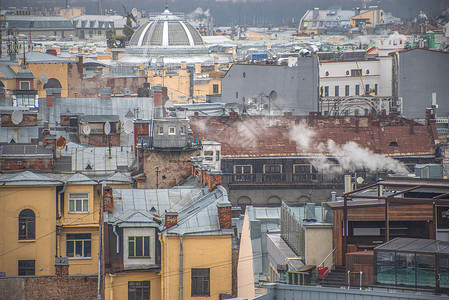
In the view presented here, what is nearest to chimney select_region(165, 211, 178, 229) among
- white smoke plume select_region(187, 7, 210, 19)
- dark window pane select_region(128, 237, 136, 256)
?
→ dark window pane select_region(128, 237, 136, 256)

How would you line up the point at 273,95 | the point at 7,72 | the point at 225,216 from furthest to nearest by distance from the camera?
the point at 7,72 → the point at 273,95 → the point at 225,216

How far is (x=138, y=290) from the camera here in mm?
21453

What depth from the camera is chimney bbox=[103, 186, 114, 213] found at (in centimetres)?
2286

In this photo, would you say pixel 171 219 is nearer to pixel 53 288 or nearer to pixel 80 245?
pixel 53 288

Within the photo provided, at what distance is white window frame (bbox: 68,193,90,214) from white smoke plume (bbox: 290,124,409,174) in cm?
1913

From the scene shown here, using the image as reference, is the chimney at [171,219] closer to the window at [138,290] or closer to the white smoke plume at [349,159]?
the window at [138,290]

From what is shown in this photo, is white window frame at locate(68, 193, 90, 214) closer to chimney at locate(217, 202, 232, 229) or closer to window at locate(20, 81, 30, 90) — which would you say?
chimney at locate(217, 202, 232, 229)

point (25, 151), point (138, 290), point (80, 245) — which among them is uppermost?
point (25, 151)

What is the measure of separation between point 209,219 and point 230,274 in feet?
3.66

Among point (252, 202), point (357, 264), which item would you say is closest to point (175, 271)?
point (357, 264)

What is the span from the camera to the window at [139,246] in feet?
70.8

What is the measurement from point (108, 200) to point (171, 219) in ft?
6.53

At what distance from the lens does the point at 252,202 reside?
1710 inches

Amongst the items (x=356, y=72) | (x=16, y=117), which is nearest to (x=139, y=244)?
(x=16, y=117)
